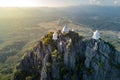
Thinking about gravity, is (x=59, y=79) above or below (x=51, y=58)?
below

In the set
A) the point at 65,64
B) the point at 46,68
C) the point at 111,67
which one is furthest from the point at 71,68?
the point at 111,67

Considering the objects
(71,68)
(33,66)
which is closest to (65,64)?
(71,68)

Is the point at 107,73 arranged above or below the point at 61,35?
below

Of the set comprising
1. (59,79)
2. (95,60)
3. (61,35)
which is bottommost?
(59,79)

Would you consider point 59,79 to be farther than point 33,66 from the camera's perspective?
No

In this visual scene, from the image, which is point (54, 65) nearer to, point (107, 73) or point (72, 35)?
point (72, 35)

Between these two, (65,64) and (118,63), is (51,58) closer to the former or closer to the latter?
(65,64)
